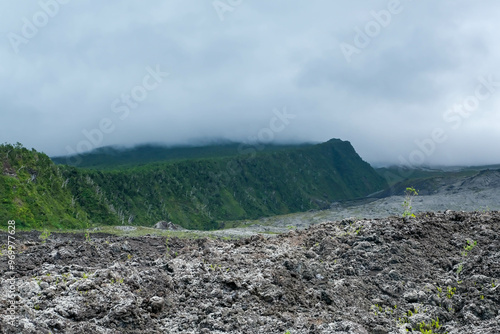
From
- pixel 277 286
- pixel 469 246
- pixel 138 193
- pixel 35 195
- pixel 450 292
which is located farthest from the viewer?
pixel 138 193

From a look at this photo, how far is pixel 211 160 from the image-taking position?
173 meters

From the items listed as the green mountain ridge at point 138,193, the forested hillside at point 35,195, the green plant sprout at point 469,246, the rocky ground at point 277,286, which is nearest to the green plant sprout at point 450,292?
the rocky ground at point 277,286

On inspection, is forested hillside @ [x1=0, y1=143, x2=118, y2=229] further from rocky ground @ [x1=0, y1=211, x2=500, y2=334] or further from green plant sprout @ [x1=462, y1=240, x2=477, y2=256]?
green plant sprout @ [x1=462, y1=240, x2=477, y2=256]

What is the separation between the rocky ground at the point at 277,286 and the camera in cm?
1038

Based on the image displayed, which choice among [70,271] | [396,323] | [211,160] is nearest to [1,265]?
[70,271]

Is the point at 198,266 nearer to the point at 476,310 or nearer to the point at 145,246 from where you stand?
the point at 145,246

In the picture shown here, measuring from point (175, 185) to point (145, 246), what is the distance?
121 meters

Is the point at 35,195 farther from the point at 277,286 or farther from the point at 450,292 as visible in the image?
the point at 450,292

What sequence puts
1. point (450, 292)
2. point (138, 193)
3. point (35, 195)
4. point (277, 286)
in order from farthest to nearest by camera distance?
point (138, 193) < point (35, 195) < point (277, 286) < point (450, 292)

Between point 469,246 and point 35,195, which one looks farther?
point 35,195

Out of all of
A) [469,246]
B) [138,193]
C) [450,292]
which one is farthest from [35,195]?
[138,193]

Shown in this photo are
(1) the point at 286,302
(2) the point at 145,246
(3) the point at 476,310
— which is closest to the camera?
(3) the point at 476,310

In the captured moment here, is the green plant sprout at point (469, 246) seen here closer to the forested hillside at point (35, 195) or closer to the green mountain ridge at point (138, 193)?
the forested hillside at point (35, 195)

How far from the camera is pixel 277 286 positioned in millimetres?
11891
